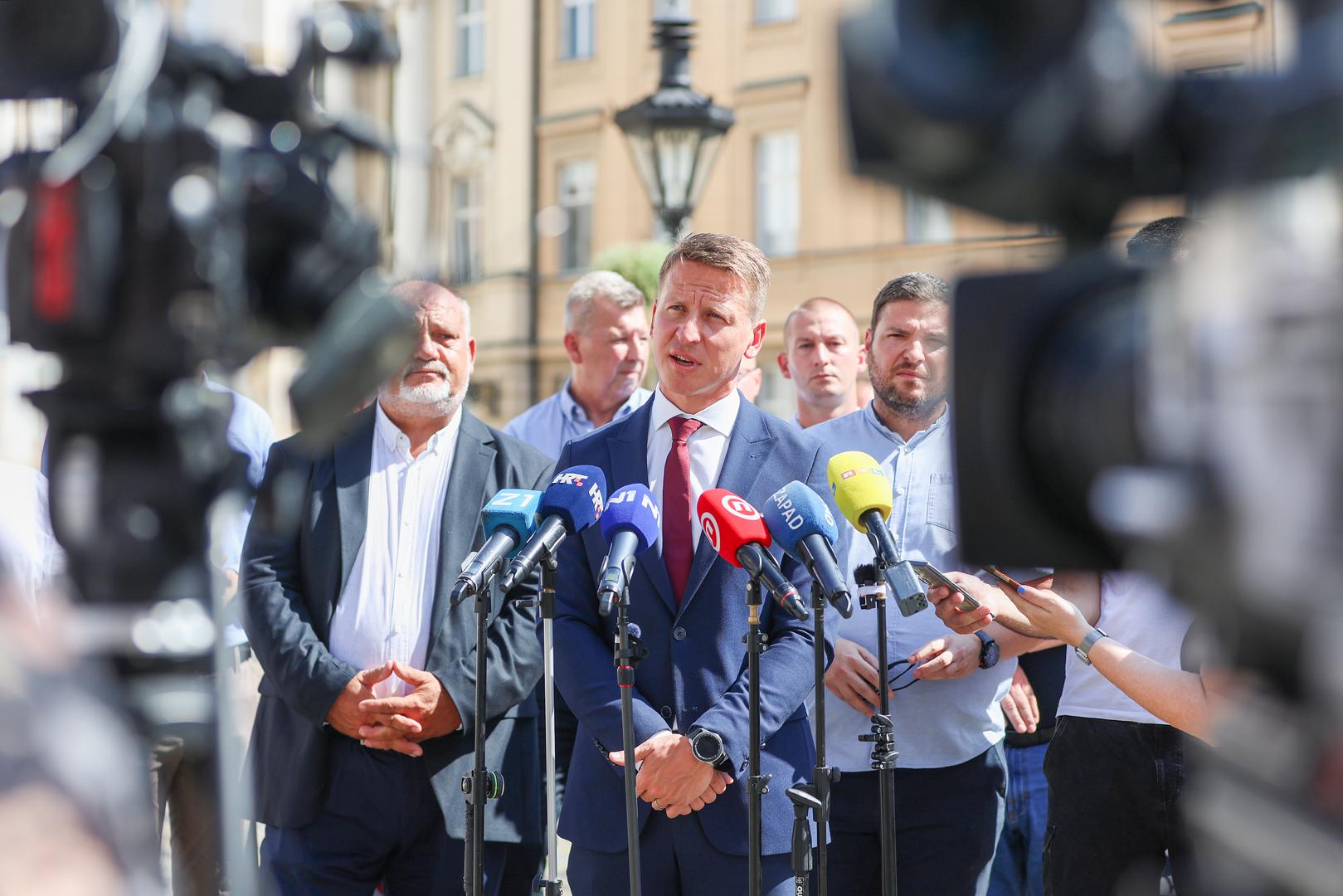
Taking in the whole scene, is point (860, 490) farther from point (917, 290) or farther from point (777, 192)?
point (777, 192)

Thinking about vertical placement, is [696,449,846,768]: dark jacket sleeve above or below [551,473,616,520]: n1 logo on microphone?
below

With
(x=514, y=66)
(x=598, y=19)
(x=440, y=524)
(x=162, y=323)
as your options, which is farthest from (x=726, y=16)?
(x=162, y=323)

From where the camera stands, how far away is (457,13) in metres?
26.1

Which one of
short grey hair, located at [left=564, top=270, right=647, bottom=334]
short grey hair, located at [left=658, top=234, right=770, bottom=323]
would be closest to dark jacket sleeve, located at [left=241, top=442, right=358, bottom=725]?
short grey hair, located at [left=658, top=234, right=770, bottom=323]

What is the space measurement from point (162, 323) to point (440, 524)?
2735 millimetres

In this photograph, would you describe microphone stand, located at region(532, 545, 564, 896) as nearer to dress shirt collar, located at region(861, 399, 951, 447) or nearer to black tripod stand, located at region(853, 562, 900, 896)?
black tripod stand, located at region(853, 562, 900, 896)

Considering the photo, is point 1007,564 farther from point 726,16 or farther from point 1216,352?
point 726,16

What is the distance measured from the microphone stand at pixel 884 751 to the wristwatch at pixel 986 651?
1.89ft

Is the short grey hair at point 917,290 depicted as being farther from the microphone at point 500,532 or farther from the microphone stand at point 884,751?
the microphone at point 500,532

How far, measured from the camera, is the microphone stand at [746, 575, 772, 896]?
3465mm

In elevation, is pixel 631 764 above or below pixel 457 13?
below

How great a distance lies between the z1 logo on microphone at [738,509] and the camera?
358 cm

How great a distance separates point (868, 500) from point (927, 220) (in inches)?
89.1

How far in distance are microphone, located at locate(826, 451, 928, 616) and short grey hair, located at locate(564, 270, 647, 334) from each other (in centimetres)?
286
